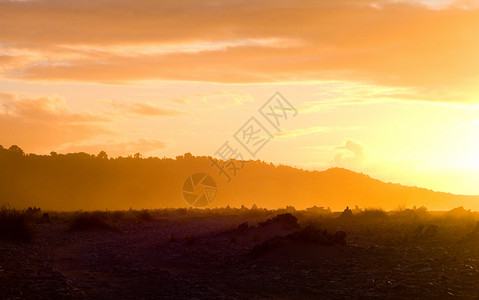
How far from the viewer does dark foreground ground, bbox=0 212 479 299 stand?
15.9 metres

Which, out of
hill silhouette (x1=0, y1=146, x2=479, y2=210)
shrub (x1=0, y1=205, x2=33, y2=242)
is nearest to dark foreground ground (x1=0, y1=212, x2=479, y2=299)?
shrub (x1=0, y1=205, x2=33, y2=242)

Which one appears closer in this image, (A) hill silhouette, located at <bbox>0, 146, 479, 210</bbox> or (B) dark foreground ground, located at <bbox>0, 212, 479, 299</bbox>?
(B) dark foreground ground, located at <bbox>0, 212, 479, 299</bbox>

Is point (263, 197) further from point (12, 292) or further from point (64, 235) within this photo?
point (12, 292)

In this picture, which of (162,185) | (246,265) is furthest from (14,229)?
(162,185)

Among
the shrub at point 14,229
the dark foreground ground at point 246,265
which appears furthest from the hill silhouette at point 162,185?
the dark foreground ground at point 246,265

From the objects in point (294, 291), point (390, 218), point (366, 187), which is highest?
point (366, 187)

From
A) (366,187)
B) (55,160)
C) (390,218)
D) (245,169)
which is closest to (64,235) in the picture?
(390,218)

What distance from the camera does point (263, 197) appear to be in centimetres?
16025

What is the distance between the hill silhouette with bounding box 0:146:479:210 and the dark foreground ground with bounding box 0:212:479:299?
10056 cm

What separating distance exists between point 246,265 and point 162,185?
130 m

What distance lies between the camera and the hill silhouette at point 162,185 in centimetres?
13538

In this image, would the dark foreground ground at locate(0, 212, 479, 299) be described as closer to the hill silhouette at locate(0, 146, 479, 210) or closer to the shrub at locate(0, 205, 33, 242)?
the shrub at locate(0, 205, 33, 242)

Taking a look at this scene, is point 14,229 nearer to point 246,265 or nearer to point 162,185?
Answer: point 246,265

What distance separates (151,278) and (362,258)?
24.7 ft
